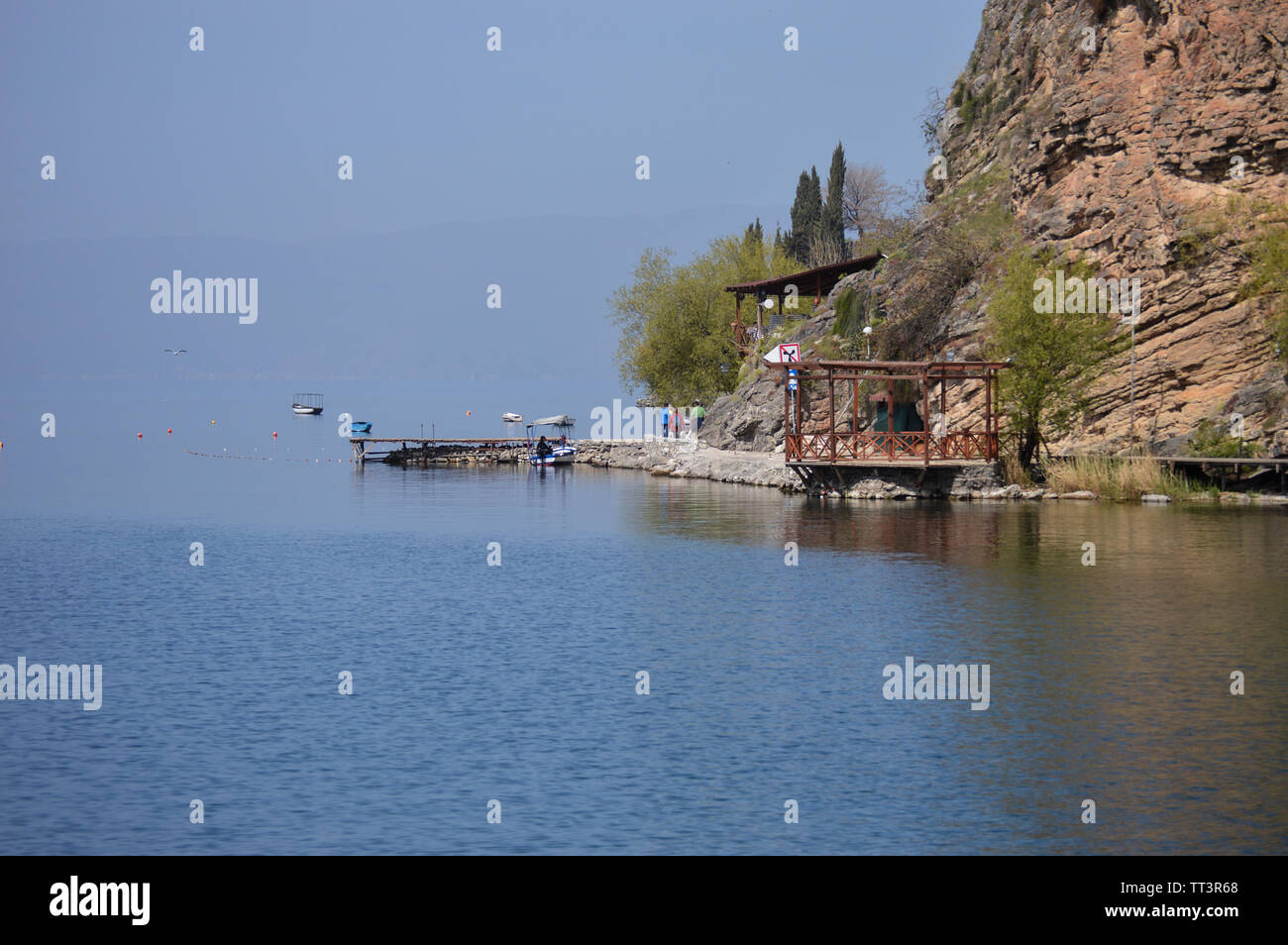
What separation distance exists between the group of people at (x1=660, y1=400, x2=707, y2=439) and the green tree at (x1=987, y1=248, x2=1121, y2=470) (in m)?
38.9

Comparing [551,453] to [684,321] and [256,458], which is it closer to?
[684,321]

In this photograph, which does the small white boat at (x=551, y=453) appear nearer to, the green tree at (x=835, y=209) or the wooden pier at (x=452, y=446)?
the wooden pier at (x=452, y=446)

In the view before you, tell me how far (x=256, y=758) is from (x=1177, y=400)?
45691 millimetres

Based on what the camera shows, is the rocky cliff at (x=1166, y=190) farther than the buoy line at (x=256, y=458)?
No

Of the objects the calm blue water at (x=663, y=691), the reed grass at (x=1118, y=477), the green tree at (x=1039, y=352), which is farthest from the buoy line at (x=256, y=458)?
the reed grass at (x=1118, y=477)

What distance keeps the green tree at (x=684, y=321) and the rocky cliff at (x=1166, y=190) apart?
33.7 metres

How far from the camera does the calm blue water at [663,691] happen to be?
16469 millimetres

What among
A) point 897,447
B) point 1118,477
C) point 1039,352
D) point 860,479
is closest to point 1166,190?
point 1039,352

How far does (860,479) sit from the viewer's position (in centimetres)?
5778
